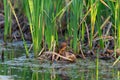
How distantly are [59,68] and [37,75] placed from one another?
43 centimetres

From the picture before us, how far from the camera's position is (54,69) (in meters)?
5.65

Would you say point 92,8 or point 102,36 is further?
point 102,36

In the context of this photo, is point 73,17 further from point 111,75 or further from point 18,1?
point 18,1

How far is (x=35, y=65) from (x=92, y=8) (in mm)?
1025

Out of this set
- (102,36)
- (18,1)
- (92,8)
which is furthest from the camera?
(18,1)

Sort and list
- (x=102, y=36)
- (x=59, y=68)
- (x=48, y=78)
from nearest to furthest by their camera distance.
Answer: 1. (x=48, y=78)
2. (x=59, y=68)
3. (x=102, y=36)

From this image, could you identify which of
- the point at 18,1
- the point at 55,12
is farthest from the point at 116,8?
the point at 18,1

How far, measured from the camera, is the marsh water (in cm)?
525

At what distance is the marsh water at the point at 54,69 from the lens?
5.25 metres

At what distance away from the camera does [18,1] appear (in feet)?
27.8

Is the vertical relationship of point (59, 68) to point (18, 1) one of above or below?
below

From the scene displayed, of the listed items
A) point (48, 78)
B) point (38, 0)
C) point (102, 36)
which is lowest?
point (48, 78)

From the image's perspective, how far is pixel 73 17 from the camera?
616cm

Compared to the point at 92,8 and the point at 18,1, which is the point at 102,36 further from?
the point at 18,1
